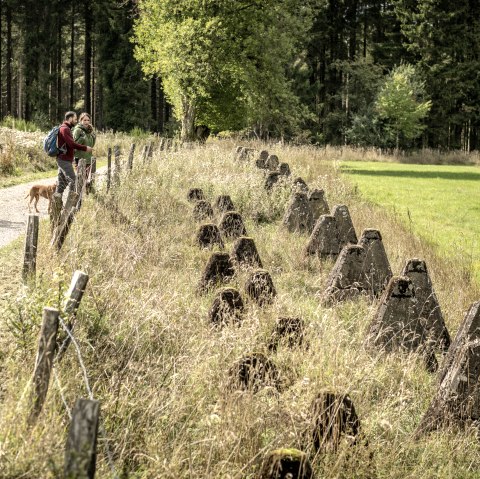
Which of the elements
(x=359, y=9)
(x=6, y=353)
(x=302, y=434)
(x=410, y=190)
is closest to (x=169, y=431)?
(x=302, y=434)

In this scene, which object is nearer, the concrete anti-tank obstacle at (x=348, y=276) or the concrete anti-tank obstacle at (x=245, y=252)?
the concrete anti-tank obstacle at (x=348, y=276)

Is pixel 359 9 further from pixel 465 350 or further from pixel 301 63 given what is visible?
pixel 465 350

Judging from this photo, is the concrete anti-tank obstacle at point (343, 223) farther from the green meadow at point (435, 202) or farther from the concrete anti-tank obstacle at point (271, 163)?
the concrete anti-tank obstacle at point (271, 163)

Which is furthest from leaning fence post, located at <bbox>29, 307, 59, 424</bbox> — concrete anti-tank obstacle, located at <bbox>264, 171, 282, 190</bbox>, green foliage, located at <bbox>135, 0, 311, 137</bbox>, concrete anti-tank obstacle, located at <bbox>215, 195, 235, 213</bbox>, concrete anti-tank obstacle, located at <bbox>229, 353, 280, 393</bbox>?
green foliage, located at <bbox>135, 0, 311, 137</bbox>

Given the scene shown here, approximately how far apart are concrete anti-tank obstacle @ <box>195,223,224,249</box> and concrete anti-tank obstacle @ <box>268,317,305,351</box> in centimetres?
377

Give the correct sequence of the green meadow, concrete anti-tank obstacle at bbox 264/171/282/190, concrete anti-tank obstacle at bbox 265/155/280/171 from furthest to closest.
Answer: concrete anti-tank obstacle at bbox 265/155/280/171 < concrete anti-tank obstacle at bbox 264/171/282/190 < the green meadow

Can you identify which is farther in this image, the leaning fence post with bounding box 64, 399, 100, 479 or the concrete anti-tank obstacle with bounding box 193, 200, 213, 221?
the concrete anti-tank obstacle with bounding box 193, 200, 213, 221

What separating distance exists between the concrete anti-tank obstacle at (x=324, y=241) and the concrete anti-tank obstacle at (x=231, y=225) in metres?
1.33

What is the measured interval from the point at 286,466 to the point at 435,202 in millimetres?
15210

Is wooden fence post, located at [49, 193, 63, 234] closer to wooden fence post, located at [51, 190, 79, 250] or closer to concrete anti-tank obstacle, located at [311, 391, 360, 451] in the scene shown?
wooden fence post, located at [51, 190, 79, 250]

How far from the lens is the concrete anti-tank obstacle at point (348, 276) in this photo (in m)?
7.33

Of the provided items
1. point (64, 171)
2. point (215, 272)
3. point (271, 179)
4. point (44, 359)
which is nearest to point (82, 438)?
point (44, 359)

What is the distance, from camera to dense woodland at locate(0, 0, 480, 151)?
101ft

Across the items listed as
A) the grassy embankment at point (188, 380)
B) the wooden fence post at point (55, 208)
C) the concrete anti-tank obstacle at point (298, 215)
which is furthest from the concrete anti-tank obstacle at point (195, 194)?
the wooden fence post at point (55, 208)
